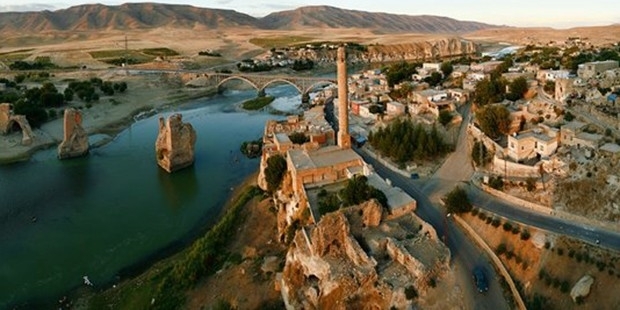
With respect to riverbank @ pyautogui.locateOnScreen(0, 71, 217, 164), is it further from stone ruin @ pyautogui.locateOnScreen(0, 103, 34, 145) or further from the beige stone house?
the beige stone house

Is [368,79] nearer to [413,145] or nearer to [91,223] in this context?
[413,145]

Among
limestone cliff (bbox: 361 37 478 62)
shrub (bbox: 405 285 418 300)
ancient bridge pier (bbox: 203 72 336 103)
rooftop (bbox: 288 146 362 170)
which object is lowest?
shrub (bbox: 405 285 418 300)

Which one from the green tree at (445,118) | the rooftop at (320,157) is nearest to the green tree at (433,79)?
the green tree at (445,118)

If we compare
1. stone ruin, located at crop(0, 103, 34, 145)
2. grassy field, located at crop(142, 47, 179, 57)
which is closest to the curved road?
stone ruin, located at crop(0, 103, 34, 145)

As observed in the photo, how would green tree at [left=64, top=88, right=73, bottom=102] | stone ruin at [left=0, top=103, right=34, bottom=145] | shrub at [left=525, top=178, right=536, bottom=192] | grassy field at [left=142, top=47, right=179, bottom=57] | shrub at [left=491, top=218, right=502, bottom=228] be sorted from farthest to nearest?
1. grassy field at [left=142, top=47, right=179, bottom=57]
2. green tree at [left=64, top=88, right=73, bottom=102]
3. stone ruin at [left=0, top=103, right=34, bottom=145]
4. shrub at [left=525, top=178, right=536, bottom=192]
5. shrub at [left=491, top=218, right=502, bottom=228]

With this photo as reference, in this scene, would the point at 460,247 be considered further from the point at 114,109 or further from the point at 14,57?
the point at 14,57

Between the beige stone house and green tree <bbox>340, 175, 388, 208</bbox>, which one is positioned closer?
green tree <bbox>340, 175, 388, 208</bbox>

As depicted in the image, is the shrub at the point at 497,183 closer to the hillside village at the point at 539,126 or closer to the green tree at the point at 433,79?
the hillside village at the point at 539,126
